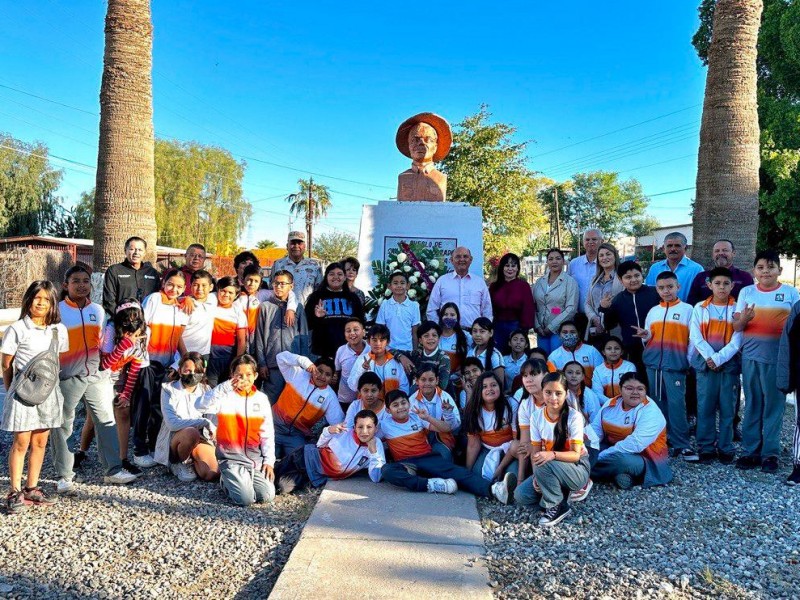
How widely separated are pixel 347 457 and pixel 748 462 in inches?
128

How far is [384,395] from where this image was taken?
199 inches

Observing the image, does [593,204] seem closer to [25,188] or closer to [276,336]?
[25,188]

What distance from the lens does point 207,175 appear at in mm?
36188

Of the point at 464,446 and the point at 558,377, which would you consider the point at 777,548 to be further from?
the point at 464,446

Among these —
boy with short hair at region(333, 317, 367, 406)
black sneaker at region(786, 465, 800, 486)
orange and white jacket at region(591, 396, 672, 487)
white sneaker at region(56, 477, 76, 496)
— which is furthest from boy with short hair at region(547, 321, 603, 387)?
white sneaker at region(56, 477, 76, 496)

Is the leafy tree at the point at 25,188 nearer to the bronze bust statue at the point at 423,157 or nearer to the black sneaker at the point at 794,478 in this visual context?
the bronze bust statue at the point at 423,157

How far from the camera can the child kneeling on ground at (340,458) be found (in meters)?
4.48

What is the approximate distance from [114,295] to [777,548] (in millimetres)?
5303

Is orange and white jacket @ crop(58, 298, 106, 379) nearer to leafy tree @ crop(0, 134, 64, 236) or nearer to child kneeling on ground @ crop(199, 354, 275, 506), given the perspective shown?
child kneeling on ground @ crop(199, 354, 275, 506)

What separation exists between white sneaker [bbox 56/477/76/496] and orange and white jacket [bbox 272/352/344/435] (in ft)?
5.11

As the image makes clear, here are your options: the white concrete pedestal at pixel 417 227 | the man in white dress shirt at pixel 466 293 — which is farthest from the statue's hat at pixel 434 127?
the man in white dress shirt at pixel 466 293

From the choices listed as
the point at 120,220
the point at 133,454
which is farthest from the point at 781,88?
the point at 133,454

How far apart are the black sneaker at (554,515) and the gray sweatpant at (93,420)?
303 cm

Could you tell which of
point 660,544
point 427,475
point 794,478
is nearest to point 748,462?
point 794,478
